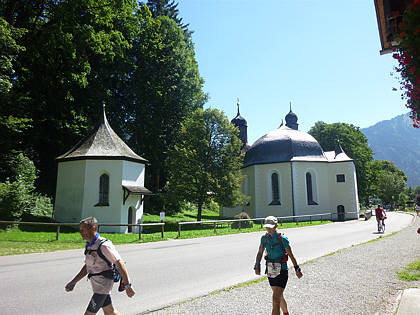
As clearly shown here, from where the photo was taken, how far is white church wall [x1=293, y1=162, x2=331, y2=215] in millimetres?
33906

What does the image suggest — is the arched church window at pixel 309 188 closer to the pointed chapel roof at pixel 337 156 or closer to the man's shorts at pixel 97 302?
the pointed chapel roof at pixel 337 156

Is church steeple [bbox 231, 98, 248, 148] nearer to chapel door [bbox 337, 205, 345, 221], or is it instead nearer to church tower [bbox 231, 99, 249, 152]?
church tower [bbox 231, 99, 249, 152]

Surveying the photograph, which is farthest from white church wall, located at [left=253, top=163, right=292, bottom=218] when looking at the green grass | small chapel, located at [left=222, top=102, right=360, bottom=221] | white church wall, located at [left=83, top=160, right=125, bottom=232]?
the green grass

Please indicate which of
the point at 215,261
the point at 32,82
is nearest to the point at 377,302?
the point at 215,261

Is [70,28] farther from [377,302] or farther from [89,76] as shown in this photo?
[377,302]

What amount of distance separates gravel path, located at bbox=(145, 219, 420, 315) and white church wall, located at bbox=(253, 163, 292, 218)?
25783 millimetres

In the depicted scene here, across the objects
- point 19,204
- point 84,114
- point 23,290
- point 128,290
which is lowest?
point 23,290

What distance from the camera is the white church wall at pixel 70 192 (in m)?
21.6

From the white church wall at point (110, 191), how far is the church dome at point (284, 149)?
62.4 feet

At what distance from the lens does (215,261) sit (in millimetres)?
9562

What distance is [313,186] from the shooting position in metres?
35.5

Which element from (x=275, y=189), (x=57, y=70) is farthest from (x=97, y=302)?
(x=275, y=189)

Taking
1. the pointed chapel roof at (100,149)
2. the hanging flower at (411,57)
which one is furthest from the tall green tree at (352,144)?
the hanging flower at (411,57)

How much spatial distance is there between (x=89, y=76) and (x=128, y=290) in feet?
98.5
